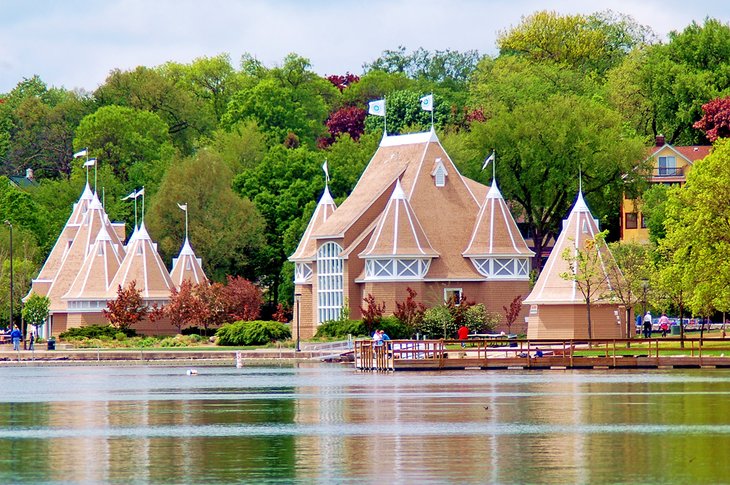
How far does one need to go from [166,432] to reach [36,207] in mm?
92774

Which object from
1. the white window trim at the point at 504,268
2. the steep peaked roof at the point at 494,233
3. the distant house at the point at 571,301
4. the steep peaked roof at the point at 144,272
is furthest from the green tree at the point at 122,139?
the distant house at the point at 571,301

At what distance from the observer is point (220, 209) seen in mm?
116938

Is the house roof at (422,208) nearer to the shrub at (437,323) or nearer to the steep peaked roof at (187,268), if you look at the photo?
the shrub at (437,323)

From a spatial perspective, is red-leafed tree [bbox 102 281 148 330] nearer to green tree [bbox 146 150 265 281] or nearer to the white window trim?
green tree [bbox 146 150 265 281]

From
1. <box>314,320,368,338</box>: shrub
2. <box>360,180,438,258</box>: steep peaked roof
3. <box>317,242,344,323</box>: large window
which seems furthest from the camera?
<box>317,242,344,323</box>: large window

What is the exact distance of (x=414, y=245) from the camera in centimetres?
9481

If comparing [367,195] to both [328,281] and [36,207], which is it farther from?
[36,207]

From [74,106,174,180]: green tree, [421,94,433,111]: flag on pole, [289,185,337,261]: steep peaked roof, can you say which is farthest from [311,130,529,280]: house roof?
[74,106,174,180]: green tree

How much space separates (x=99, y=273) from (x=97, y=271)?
9.2 inches

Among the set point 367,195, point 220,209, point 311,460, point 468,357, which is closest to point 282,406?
point 311,460

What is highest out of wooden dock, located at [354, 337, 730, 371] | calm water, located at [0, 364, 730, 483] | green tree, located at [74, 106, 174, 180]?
green tree, located at [74, 106, 174, 180]

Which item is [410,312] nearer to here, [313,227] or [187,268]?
[313,227]

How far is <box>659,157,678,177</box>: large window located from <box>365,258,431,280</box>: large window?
32074 mm

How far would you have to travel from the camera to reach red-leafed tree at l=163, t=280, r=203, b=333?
102m
